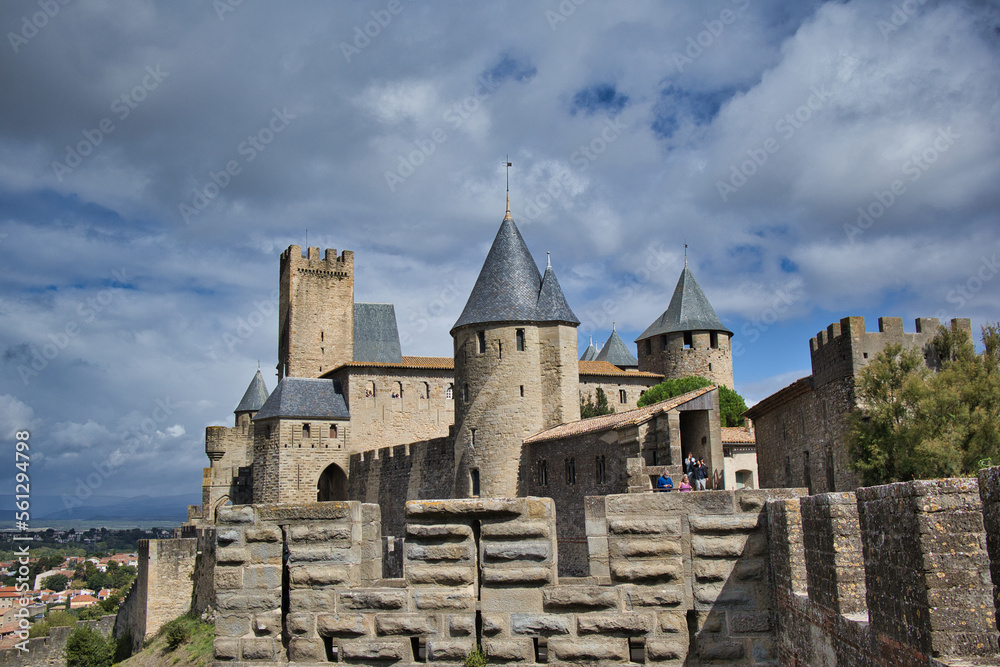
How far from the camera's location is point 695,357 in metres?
52.9

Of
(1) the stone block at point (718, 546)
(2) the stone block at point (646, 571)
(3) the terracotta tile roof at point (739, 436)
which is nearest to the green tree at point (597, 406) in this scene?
(3) the terracotta tile roof at point (739, 436)

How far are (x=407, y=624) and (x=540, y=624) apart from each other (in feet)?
2.96

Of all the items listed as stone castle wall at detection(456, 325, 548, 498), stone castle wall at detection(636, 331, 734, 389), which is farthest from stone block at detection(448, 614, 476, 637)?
stone castle wall at detection(636, 331, 734, 389)

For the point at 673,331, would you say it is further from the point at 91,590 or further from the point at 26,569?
the point at 91,590

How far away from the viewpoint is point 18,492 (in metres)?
17.2

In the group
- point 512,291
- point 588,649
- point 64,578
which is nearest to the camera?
point 588,649

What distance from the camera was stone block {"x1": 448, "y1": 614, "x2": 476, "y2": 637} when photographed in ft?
18.9

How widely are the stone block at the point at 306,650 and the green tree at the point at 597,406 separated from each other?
36.5 meters

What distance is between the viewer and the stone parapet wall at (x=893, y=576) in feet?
12.4

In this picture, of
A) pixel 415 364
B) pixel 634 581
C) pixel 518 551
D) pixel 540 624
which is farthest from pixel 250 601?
pixel 415 364

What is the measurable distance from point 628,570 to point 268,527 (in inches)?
100

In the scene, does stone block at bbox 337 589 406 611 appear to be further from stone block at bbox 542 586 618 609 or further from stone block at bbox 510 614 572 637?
stone block at bbox 542 586 618 609

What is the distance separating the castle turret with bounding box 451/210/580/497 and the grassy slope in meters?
9.45

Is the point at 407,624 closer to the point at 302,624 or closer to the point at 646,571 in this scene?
the point at 302,624
